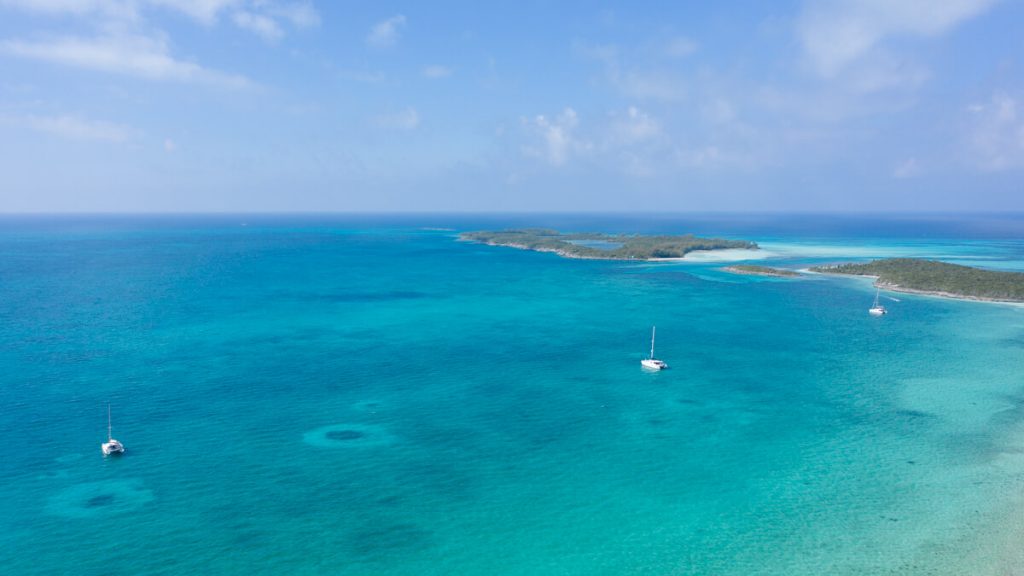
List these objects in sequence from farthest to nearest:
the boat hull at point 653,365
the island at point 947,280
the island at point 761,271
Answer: the island at point 761,271, the island at point 947,280, the boat hull at point 653,365

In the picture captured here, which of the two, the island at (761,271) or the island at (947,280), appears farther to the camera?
the island at (761,271)

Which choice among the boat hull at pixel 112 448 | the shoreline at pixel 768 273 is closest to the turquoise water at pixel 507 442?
the boat hull at pixel 112 448

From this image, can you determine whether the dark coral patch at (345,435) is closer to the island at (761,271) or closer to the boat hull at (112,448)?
the boat hull at (112,448)

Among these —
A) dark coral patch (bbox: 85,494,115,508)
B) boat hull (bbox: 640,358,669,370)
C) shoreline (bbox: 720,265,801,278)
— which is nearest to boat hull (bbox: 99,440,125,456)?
dark coral patch (bbox: 85,494,115,508)

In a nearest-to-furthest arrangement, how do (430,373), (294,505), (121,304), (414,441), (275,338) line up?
(294,505) → (414,441) → (430,373) → (275,338) → (121,304)

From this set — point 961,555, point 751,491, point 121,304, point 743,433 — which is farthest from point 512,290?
point 961,555

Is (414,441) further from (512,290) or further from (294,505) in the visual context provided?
(512,290)

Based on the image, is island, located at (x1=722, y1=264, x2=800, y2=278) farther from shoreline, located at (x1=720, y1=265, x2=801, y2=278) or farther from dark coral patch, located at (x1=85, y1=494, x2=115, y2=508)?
dark coral patch, located at (x1=85, y1=494, x2=115, y2=508)
